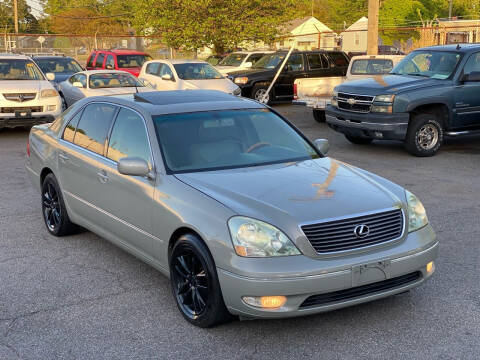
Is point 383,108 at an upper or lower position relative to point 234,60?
lower

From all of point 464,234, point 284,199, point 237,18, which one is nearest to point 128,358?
point 284,199

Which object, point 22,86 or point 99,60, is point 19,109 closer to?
point 22,86

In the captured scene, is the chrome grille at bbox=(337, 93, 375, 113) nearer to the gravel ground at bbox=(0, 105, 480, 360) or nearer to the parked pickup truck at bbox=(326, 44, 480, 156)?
the parked pickup truck at bbox=(326, 44, 480, 156)

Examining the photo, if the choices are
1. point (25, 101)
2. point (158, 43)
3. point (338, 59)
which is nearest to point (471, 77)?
point (25, 101)

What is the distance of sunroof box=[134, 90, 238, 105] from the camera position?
597cm

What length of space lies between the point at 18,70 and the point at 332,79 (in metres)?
7.32

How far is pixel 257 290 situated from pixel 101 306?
151 cm

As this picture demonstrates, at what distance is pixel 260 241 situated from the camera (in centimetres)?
432

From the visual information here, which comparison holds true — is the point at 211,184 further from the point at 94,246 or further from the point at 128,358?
the point at 94,246

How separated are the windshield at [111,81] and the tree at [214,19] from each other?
11467 mm

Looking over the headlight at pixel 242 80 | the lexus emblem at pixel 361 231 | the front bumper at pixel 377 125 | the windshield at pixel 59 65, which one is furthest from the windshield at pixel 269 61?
the lexus emblem at pixel 361 231

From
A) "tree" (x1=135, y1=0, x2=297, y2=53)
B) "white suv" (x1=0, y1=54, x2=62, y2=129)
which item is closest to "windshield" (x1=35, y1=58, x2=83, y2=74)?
"white suv" (x1=0, y1=54, x2=62, y2=129)

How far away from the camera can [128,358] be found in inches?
168

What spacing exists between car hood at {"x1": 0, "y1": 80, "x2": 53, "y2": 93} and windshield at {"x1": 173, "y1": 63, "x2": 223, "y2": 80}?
4.53 metres
